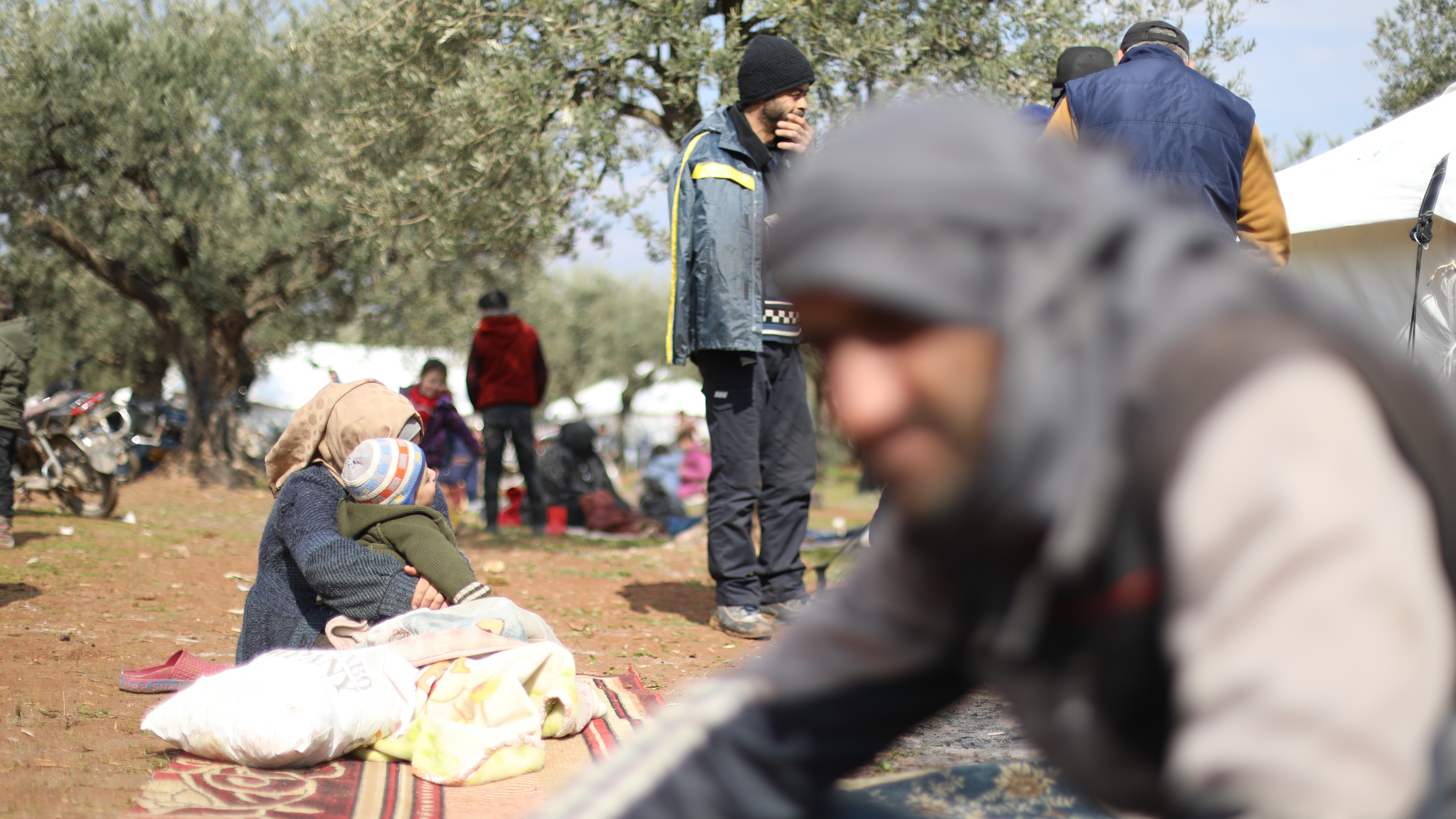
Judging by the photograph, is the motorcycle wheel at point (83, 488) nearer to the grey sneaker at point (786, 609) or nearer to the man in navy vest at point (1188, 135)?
the grey sneaker at point (786, 609)

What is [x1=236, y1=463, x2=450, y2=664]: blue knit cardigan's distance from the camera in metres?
3.41

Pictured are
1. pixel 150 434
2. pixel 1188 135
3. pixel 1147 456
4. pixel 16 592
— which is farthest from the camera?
pixel 150 434

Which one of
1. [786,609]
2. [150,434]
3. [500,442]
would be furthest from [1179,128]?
A: [150,434]

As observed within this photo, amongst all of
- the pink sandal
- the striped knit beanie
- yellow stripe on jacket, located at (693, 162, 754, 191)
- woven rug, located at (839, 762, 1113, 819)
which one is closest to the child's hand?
the striped knit beanie

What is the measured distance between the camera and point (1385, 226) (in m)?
6.28

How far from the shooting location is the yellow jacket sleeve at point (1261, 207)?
144 inches

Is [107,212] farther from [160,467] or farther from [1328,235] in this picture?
[1328,235]

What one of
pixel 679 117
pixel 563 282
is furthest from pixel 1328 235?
pixel 563 282

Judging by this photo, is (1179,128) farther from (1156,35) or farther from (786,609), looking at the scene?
(786,609)

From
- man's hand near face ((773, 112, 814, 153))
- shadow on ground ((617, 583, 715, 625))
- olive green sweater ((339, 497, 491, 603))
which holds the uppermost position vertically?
man's hand near face ((773, 112, 814, 153))

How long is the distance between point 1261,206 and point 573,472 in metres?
8.98

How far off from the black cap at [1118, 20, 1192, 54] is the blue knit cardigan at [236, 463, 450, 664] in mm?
3121

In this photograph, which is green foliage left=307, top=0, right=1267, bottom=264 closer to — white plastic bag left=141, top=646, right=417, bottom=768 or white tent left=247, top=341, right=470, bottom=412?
white plastic bag left=141, top=646, right=417, bottom=768

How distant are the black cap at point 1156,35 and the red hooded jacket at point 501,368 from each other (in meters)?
6.95
